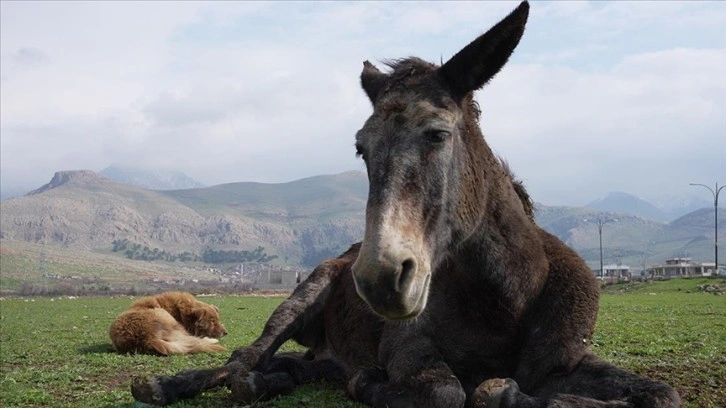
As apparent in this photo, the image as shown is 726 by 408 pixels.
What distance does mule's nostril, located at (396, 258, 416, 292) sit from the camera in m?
4.39

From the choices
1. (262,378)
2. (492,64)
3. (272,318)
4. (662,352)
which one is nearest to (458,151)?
(492,64)

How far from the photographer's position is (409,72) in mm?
5664

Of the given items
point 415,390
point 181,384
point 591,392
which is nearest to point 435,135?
point 415,390

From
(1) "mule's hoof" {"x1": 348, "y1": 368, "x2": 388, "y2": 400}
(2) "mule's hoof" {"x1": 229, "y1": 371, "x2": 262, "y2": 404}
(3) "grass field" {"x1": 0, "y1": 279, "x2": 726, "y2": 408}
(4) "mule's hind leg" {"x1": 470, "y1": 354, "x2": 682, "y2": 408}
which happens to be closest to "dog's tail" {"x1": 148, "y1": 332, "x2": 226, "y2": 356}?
(3) "grass field" {"x1": 0, "y1": 279, "x2": 726, "y2": 408}

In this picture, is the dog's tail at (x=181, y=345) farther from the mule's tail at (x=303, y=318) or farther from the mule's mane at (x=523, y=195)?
the mule's mane at (x=523, y=195)

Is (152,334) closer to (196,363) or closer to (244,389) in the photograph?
(196,363)

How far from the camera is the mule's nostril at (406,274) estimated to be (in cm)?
439

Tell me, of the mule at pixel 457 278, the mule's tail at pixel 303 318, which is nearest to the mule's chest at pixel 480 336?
the mule at pixel 457 278

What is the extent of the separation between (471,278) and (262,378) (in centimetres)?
256

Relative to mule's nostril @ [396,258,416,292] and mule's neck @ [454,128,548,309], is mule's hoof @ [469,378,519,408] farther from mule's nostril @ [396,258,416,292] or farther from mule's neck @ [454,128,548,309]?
mule's nostril @ [396,258,416,292]

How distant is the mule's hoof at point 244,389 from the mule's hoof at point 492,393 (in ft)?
8.90

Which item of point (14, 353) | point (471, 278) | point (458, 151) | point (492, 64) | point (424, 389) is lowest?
point (14, 353)

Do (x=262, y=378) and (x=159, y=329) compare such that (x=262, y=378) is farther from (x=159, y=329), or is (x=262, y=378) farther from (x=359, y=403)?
(x=159, y=329)

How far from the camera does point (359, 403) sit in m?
6.62
